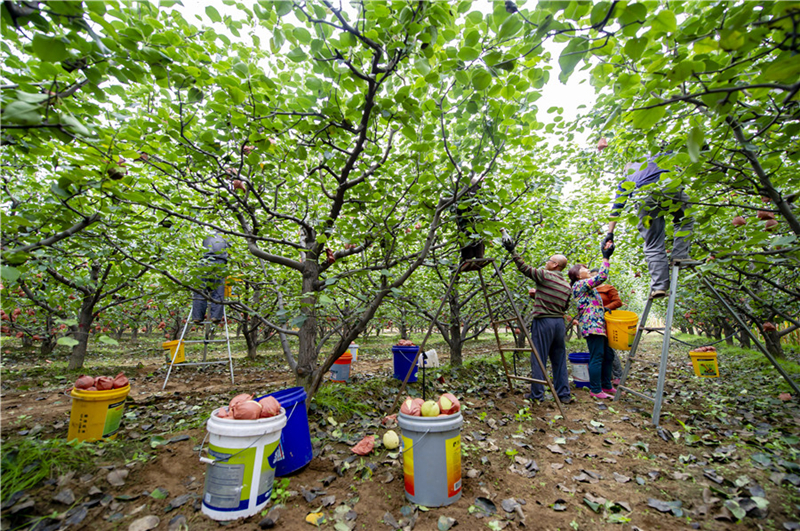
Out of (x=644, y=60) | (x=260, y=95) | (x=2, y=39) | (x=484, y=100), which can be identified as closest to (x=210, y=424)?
(x=260, y=95)

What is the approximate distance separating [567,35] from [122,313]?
16992 mm

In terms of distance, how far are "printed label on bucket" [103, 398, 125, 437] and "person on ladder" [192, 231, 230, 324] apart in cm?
131

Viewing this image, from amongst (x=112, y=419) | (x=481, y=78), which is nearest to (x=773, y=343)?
(x=481, y=78)

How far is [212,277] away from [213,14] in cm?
291

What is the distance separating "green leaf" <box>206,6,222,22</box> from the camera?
217 centimetres

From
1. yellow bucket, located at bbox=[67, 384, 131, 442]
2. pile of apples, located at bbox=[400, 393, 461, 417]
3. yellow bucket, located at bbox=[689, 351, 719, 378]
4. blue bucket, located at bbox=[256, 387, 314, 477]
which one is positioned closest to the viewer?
pile of apples, located at bbox=[400, 393, 461, 417]

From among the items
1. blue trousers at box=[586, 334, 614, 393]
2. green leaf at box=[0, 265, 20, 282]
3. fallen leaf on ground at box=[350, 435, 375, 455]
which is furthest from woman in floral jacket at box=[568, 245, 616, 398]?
green leaf at box=[0, 265, 20, 282]

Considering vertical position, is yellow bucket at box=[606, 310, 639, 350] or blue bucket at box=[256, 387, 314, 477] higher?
yellow bucket at box=[606, 310, 639, 350]

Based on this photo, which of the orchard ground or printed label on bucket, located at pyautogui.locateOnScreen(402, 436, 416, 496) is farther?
printed label on bucket, located at pyautogui.locateOnScreen(402, 436, 416, 496)

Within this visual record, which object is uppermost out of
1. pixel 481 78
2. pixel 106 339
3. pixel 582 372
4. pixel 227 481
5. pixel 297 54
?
pixel 297 54

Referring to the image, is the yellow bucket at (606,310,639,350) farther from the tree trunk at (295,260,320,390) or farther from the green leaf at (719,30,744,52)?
the tree trunk at (295,260,320,390)

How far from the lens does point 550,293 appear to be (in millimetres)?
5035

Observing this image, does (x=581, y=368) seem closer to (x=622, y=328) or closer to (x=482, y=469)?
(x=622, y=328)

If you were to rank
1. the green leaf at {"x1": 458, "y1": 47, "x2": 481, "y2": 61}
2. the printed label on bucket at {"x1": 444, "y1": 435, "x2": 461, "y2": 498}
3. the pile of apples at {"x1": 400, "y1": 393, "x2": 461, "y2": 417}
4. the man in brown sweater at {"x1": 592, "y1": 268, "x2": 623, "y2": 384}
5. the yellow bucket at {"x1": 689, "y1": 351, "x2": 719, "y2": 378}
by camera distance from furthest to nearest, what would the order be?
the yellow bucket at {"x1": 689, "y1": 351, "x2": 719, "y2": 378}, the man in brown sweater at {"x1": 592, "y1": 268, "x2": 623, "y2": 384}, the pile of apples at {"x1": 400, "y1": 393, "x2": 461, "y2": 417}, the printed label on bucket at {"x1": 444, "y1": 435, "x2": 461, "y2": 498}, the green leaf at {"x1": 458, "y1": 47, "x2": 481, "y2": 61}
